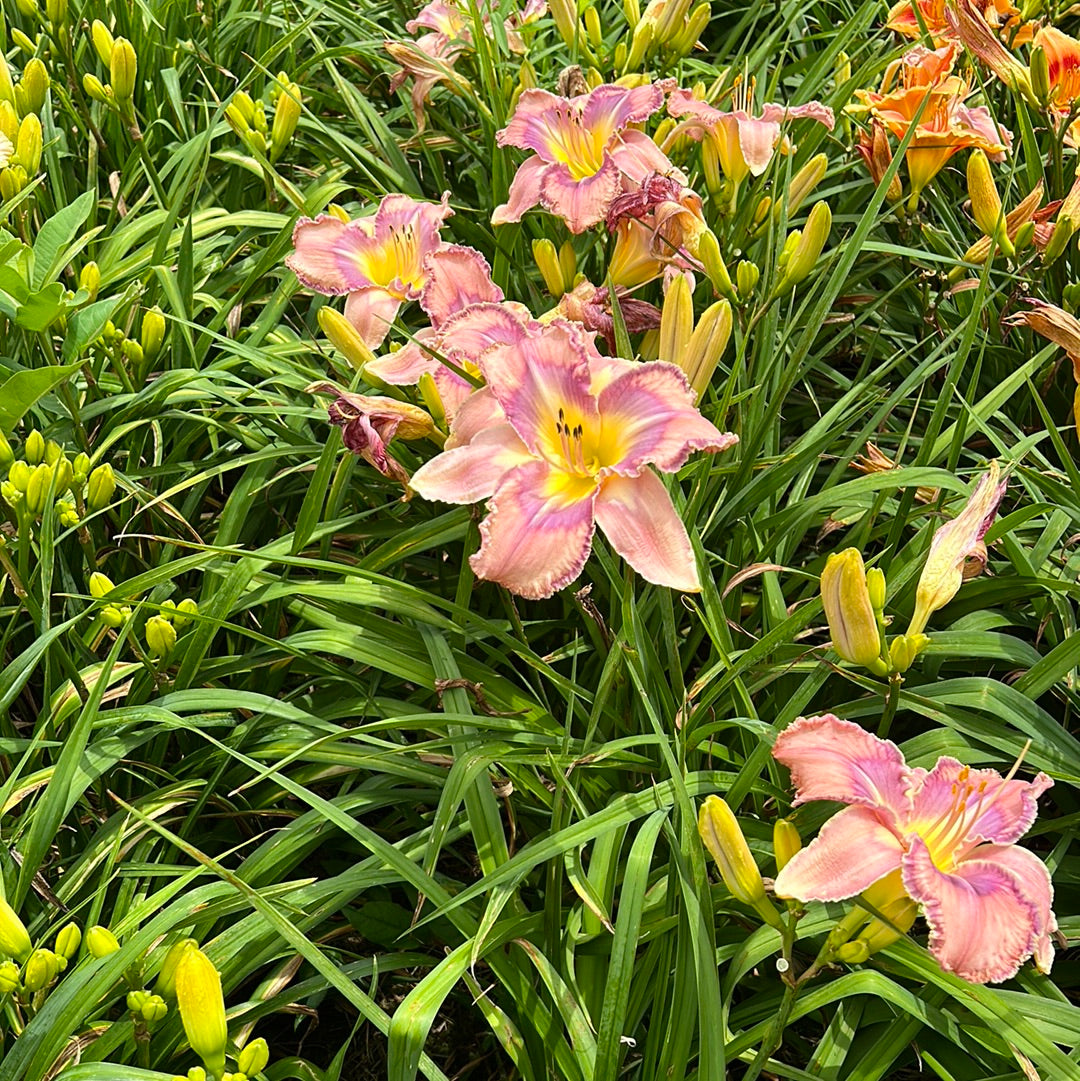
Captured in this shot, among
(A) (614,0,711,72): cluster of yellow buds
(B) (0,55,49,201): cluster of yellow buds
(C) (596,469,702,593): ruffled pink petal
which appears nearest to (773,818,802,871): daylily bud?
(C) (596,469,702,593): ruffled pink petal

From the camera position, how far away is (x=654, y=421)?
118 centimetres

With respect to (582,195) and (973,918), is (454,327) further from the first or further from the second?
(973,918)

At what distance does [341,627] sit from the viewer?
142cm

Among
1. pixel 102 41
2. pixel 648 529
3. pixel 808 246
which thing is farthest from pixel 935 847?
pixel 102 41

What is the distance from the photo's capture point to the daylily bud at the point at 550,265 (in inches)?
59.7

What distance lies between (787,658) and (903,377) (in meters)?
0.76

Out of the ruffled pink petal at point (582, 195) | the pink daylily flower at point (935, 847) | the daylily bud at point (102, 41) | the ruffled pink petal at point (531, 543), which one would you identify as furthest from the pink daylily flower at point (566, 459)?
the daylily bud at point (102, 41)

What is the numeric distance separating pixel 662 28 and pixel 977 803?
147 centimetres

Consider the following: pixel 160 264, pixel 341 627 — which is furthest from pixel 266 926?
pixel 160 264

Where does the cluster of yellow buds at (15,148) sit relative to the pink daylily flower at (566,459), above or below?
above

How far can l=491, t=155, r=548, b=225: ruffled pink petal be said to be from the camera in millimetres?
1613

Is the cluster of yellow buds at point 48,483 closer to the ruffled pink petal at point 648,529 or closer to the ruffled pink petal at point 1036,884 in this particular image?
the ruffled pink petal at point 648,529

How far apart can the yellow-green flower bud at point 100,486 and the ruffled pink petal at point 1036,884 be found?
1.06 metres

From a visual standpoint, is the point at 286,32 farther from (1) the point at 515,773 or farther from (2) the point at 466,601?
(1) the point at 515,773
